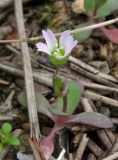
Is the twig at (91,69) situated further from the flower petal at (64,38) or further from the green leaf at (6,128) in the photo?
the green leaf at (6,128)

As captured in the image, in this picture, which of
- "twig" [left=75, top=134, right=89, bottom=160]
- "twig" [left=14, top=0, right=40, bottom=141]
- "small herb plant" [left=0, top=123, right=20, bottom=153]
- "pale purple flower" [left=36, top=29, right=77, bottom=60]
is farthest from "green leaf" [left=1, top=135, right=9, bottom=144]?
"pale purple flower" [left=36, top=29, right=77, bottom=60]

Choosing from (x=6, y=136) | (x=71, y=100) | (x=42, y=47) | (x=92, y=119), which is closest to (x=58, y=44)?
(x=42, y=47)

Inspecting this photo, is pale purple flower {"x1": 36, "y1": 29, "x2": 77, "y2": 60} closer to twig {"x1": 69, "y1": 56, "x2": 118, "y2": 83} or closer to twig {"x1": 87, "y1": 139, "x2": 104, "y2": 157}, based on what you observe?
twig {"x1": 69, "y1": 56, "x2": 118, "y2": 83}

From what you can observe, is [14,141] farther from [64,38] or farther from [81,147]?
[64,38]

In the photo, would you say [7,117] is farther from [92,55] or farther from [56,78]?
[92,55]

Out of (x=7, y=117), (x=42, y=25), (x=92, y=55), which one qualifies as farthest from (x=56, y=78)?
(x=42, y=25)

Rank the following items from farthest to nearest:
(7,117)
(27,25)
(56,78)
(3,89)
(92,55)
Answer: (27,25)
(92,55)
(3,89)
(7,117)
(56,78)

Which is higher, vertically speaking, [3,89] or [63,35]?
[63,35]
